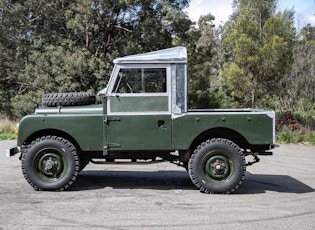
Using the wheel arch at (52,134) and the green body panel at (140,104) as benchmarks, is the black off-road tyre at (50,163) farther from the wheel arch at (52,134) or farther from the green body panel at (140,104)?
the green body panel at (140,104)

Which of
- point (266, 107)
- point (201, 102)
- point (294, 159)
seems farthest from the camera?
point (201, 102)

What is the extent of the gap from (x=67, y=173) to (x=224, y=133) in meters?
2.90

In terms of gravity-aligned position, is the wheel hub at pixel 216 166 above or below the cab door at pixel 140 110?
below

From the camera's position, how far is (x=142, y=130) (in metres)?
7.13

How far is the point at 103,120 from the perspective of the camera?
714 cm

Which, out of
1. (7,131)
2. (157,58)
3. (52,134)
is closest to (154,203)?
(52,134)

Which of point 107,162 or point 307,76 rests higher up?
point 307,76

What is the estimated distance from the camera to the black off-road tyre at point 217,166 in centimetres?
715

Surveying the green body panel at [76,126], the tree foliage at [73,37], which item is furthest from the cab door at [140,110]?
the tree foliage at [73,37]

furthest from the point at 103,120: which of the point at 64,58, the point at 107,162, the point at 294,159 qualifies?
the point at 64,58

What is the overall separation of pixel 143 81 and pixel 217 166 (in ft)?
6.45

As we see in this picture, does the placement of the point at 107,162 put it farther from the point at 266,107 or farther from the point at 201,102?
the point at 201,102

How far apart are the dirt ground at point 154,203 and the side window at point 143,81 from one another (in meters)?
1.81

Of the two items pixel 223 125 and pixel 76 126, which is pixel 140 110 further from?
pixel 223 125
